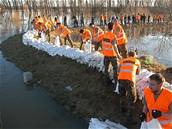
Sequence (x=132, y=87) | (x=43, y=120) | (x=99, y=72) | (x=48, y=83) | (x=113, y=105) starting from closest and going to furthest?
(x=132, y=87) < (x=113, y=105) < (x=43, y=120) < (x=99, y=72) < (x=48, y=83)

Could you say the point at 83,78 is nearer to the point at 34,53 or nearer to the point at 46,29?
the point at 34,53

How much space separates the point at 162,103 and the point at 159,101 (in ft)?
0.15

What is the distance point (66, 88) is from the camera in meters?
12.6

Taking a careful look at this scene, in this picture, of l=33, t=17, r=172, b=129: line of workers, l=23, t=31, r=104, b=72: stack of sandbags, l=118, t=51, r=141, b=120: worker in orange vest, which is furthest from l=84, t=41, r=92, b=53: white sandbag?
l=118, t=51, r=141, b=120: worker in orange vest

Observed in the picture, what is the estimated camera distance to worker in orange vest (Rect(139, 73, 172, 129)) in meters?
4.93

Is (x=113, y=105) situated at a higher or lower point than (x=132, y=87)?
lower

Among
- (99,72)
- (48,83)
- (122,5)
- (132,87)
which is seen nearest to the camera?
(132,87)

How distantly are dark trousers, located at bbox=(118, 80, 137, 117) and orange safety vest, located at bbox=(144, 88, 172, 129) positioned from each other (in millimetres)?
3497

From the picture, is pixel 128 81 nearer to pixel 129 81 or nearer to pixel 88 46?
pixel 129 81

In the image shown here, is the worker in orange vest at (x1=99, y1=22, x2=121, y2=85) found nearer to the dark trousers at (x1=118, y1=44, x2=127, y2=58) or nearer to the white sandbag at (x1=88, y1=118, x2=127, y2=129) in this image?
the dark trousers at (x1=118, y1=44, x2=127, y2=58)

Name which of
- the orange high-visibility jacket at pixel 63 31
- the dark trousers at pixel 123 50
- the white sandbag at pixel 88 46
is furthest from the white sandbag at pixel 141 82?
the orange high-visibility jacket at pixel 63 31

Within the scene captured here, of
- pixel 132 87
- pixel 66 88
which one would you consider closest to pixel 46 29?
pixel 66 88

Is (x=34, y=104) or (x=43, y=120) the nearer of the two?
(x=43, y=120)

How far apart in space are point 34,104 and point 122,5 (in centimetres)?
3974
